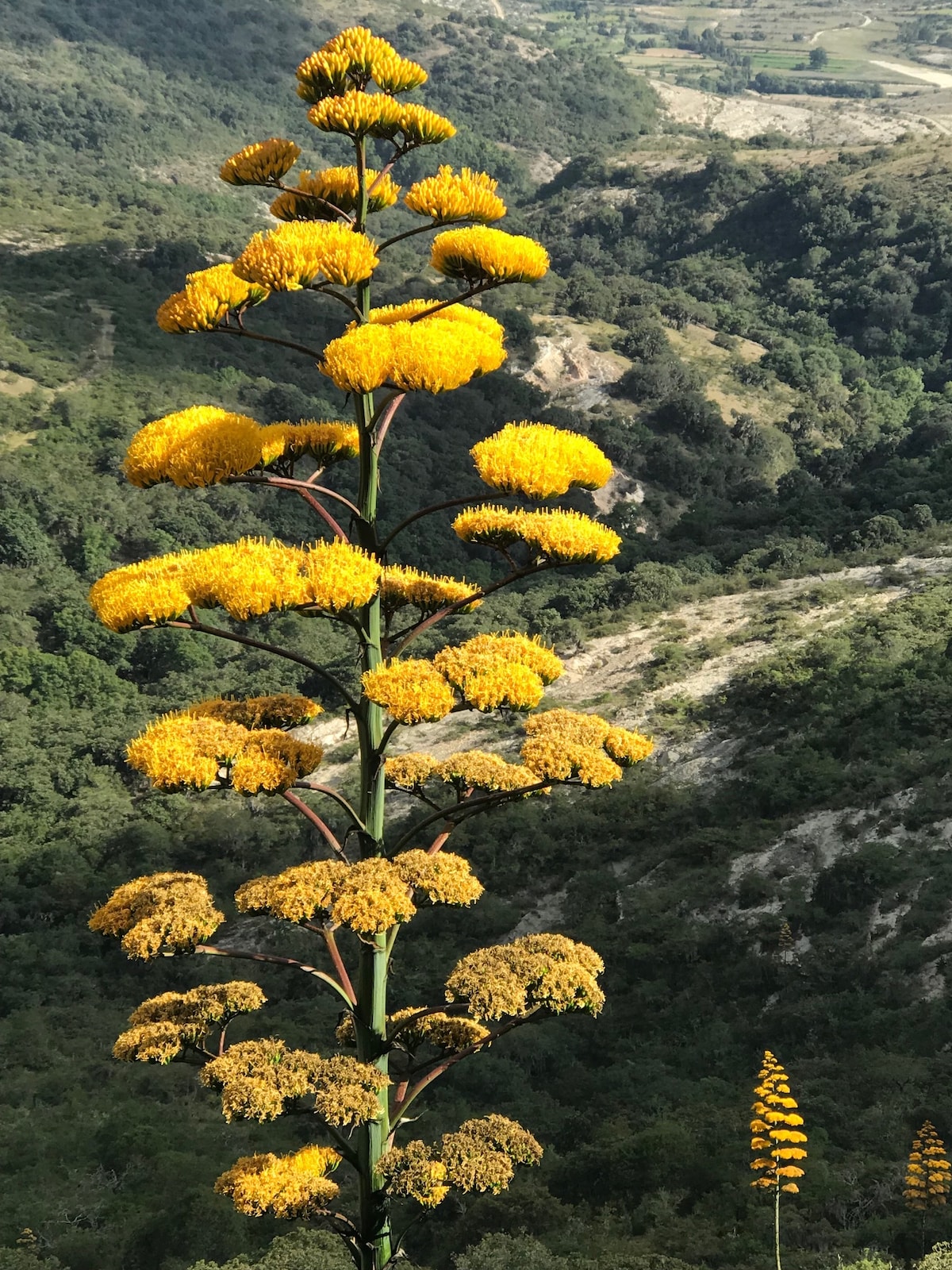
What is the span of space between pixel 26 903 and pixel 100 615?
36.8m

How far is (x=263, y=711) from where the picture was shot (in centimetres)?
763

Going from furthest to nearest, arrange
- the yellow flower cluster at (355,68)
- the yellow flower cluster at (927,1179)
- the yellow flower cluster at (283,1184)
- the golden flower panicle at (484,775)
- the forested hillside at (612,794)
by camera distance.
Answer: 1. the forested hillside at (612,794)
2. the yellow flower cluster at (927,1179)
3. the golden flower panicle at (484,775)
4. the yellow flower cluster at (355,68)
5. the yellow flower cluster at (283,1184)

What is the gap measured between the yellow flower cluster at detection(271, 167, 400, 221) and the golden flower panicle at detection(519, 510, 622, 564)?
7.26 ft

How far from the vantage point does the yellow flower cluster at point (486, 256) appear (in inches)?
277

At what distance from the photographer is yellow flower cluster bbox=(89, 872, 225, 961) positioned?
6992mm

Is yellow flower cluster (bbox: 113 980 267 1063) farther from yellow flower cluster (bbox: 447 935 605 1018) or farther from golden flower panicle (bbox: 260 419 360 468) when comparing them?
golden flower panicle (bbox: 260 419 360 468)

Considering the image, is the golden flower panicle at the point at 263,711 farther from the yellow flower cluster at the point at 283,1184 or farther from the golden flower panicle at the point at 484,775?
the yellow flower cluster at the point at 283,1184

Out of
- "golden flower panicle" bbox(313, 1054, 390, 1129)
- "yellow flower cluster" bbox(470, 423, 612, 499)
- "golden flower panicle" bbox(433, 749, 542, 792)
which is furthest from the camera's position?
"golden flower panicle" bbox(433, 749, 542, 792)

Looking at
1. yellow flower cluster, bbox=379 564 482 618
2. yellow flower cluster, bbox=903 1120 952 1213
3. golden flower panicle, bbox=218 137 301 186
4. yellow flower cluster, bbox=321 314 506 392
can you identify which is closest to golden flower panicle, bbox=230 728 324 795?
yellow flower cluster, bbox=379 564 482 618

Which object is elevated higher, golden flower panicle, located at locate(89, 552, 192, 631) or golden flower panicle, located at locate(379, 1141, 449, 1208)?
golden flower panicle, located at locate(89, 552, 192, 631)

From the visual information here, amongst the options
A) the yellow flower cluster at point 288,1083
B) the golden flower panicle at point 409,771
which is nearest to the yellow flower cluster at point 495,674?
the golden flower panicle at point 409,771

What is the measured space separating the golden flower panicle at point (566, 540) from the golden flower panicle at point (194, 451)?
5.14 feet

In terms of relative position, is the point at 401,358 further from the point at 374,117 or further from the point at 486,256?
the point at 374,117

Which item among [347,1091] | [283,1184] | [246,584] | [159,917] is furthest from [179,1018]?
[246,584]
